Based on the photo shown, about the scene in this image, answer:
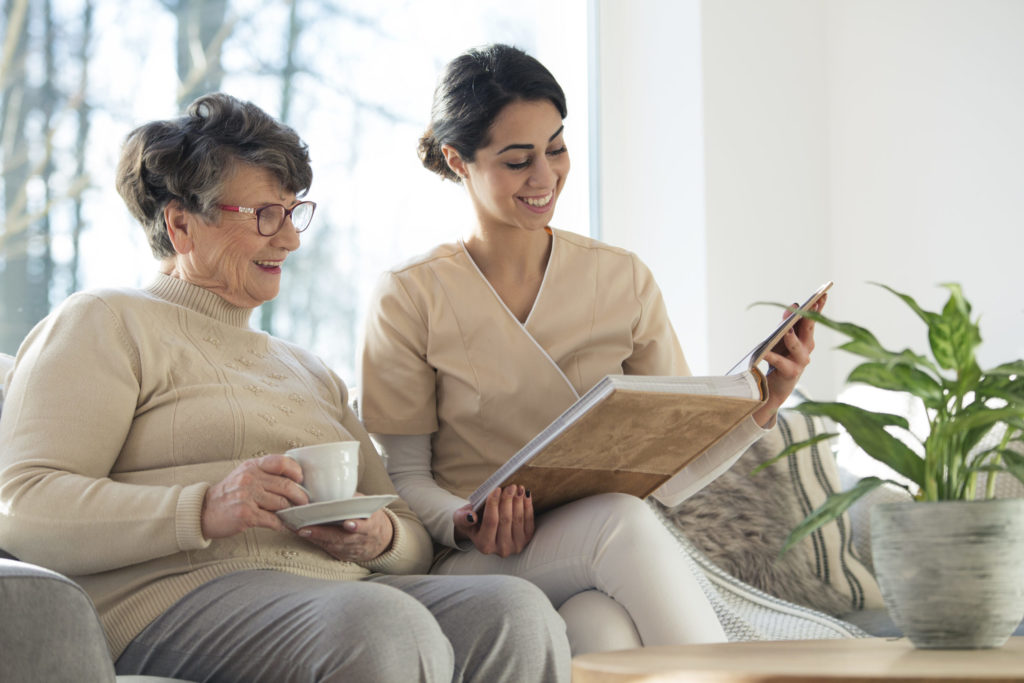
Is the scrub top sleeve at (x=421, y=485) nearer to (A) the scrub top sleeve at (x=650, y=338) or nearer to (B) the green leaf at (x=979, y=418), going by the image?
(A) the scrub top sleeve at (x=650, y=338)

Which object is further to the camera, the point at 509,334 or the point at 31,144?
the point at 31,144

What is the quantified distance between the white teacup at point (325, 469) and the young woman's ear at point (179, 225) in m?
0.54

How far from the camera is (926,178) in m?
3.35

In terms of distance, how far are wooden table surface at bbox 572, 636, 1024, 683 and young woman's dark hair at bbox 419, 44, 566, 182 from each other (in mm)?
1078

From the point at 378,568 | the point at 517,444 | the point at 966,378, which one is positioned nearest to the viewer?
the point at 966,378

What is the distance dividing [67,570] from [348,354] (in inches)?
59.9

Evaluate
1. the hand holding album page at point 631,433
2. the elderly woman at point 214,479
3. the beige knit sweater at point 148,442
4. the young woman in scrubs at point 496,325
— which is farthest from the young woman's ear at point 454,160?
the hand holding album page at point 631,433

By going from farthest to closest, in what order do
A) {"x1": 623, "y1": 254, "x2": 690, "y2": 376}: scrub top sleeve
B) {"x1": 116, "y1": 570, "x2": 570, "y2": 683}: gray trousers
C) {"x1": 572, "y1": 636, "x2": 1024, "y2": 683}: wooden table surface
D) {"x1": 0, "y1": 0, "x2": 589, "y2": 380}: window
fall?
1. {"x1": 0, "y1": 0, "x2": 589, "y2": 380}: window
2. {"x1": 623, "y1": 254, "x2": 690, "y2": 376}: scrub top sleeve
3. {"x1": 116, "y1": 570, "x2": 570, "y2": 683}: gray trousers
4. {"x1": 572, "y1": 636, "x2": 1024, "y2": 683}: wooden table surface

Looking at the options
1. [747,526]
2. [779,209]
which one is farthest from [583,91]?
[747,526]

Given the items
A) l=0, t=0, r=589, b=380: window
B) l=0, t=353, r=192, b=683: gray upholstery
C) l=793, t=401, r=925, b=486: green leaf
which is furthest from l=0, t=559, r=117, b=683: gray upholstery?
l=0, t=0, r=589, b=380: window

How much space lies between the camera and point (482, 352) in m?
1.84

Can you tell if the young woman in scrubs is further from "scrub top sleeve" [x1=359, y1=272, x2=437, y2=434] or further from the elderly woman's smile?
the elderly woman's smile

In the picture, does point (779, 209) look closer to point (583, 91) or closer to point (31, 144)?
point (583, 91)

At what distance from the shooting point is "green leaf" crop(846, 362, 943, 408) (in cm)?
101
